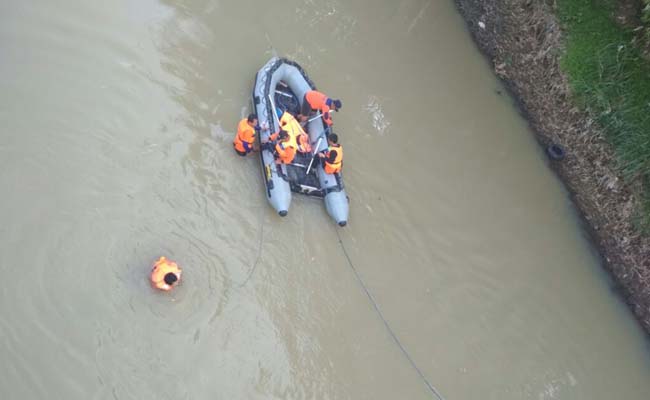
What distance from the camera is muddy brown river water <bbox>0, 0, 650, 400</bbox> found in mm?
7156

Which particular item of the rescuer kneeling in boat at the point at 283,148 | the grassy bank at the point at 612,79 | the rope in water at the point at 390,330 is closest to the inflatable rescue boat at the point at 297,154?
the rescuer kneeling in boat at the point at 283,148

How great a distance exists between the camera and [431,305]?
8.57 m

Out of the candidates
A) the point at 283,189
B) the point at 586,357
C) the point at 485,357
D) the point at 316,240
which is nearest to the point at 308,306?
the point at 316,240

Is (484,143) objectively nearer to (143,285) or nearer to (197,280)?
(197,280)

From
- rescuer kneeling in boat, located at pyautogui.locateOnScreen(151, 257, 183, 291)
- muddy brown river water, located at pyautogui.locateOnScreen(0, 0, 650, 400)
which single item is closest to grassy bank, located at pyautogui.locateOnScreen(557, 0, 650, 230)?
muddy brown river water, located at pyautogui.locateOnScreen(0, 0, 650, 400)

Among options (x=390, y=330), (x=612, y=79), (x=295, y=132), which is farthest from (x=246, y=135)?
(x=612, y=79)

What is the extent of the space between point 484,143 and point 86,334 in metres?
7.01

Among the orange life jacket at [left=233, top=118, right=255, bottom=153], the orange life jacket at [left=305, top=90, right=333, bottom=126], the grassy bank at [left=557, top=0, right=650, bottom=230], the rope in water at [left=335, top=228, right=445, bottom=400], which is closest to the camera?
the rope in water at [left=335, top=228, right=445, bottom=400]

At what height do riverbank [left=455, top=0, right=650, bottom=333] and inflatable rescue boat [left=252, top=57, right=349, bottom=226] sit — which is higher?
riverbank [left=455, top=0, right=650, bottom=333]

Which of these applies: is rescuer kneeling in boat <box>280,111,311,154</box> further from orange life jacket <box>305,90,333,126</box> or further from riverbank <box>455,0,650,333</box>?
riverbank <box>455,0,650,333</box>

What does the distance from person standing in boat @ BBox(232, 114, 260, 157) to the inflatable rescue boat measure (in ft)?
0.90

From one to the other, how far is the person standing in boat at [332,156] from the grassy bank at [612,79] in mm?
4488

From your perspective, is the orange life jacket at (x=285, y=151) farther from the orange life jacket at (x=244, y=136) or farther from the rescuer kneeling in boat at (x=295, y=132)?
the orange life jacket at (x=244, y=136)

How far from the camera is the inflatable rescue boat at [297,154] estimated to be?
27.9 feet
